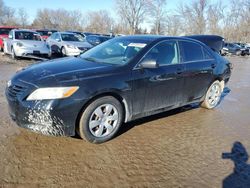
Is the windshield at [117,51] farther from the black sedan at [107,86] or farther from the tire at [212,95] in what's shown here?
the tire at [212,95]

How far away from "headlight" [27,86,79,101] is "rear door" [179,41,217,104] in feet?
8.12

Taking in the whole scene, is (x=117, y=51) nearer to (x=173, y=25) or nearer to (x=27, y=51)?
(x=27, y=51)

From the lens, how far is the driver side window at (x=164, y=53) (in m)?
4.77

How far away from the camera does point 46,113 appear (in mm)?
3660

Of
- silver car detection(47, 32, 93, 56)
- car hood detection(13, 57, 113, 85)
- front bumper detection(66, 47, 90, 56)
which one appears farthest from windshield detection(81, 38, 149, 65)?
front bumper detection(66, 47, 90, 56)

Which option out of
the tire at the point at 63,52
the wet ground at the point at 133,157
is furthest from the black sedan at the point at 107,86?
the tire at the point at 63,52

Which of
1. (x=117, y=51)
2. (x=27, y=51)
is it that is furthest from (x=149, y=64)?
(x=27, y=51)

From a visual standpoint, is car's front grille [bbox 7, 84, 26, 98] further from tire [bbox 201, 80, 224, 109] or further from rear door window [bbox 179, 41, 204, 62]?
tire [bbox 201, 80, 224, 109]

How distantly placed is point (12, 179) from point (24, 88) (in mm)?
1257

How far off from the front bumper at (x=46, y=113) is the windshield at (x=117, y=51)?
123 centimetres

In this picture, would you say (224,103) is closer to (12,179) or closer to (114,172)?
(114,172)

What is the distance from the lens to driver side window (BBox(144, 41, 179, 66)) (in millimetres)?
4773

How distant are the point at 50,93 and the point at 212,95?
4.05 metres

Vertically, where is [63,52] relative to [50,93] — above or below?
above
